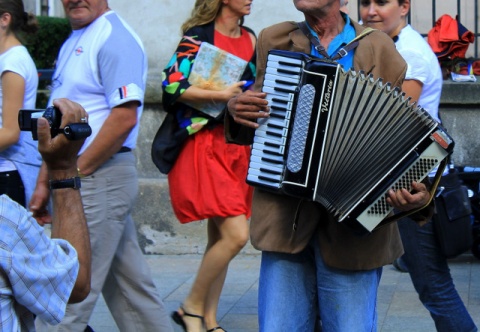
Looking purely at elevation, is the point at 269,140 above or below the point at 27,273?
below

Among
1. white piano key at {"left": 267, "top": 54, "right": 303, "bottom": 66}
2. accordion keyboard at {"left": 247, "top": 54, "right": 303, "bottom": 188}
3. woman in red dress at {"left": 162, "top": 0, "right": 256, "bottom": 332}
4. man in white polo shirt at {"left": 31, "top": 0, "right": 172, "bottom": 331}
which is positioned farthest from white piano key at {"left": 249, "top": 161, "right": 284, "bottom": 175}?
woman in red dress at {"left": 162, "top": 0, "right": 256, "bottom": 332}

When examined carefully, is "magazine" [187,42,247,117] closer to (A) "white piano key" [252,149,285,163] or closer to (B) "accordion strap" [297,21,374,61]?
(B) "accordion strap" [297,21,374,61]

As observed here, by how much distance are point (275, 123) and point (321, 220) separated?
412 millimetres

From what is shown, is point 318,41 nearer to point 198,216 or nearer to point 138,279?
point 138,279

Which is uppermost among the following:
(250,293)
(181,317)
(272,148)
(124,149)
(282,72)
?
(282,72)

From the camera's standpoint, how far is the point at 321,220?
348 centimetres

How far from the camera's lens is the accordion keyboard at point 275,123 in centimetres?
324

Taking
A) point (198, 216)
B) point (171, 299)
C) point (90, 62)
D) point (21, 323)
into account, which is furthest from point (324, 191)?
point (171, 299)

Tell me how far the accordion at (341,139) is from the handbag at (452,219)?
1.12m

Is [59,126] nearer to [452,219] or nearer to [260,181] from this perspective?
[260,181]

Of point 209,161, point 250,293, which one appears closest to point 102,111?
point 209,161

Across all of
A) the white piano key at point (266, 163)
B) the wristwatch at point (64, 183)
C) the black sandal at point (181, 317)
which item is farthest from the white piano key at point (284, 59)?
the black sandal at point (181, 317)

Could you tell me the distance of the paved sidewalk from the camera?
5652 mm

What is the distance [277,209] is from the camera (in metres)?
3.49
